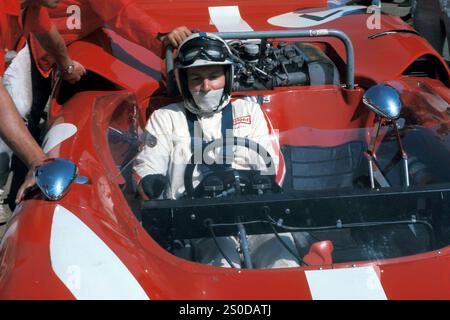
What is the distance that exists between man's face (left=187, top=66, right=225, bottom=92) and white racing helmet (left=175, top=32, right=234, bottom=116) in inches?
1.1

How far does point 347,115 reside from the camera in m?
3.71

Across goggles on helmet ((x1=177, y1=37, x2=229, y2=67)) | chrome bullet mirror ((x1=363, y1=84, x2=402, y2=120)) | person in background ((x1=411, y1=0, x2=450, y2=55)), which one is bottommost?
person in background ((x1=411, y1=0, x2=450, y2=55))

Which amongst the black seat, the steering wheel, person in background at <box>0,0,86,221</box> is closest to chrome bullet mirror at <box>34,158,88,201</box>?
person in background at <box>0,0,86,221</box>

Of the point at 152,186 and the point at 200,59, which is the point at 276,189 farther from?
the point at 200,59

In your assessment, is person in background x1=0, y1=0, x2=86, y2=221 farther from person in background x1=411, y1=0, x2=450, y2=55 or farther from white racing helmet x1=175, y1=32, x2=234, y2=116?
A: person in background x1=411, y1=0, x2=450, y2=55

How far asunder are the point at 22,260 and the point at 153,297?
425 mm

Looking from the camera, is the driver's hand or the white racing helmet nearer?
the driver's hand

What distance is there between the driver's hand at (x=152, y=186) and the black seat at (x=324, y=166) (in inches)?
21.6

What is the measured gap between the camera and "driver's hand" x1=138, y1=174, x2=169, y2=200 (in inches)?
114

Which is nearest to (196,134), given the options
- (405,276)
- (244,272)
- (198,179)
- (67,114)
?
(198,179)

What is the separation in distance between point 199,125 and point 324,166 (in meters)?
0.60

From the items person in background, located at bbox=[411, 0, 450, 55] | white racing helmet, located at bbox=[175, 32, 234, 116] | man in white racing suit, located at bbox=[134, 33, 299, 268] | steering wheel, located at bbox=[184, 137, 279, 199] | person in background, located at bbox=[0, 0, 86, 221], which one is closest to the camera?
person in background, located at bbox=[0, 0, 86, 221]

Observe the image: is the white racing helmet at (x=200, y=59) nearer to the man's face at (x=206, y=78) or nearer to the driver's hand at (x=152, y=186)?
the man's face at (x=206, y=78)
